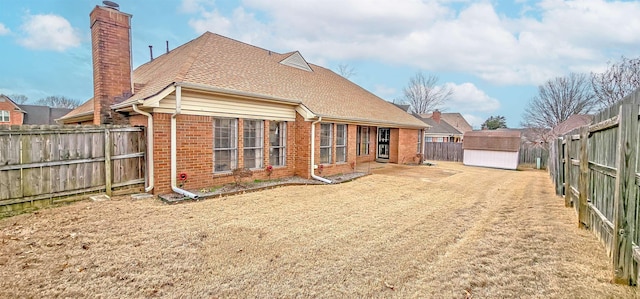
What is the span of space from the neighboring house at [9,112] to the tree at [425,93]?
53076mm

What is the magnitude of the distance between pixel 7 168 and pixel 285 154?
6975mm

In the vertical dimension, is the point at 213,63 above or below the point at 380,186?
above

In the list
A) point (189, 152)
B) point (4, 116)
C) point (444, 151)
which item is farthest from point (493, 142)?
point (4, 116)

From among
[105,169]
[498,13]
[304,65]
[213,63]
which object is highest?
[498,13]

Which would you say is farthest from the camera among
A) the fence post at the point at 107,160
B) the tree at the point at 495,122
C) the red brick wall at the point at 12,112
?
the tree at the point at 495,122

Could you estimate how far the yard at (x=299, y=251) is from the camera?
304cm

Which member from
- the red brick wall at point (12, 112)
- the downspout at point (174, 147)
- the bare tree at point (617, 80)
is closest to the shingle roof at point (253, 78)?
the downspout at point (174, 147)

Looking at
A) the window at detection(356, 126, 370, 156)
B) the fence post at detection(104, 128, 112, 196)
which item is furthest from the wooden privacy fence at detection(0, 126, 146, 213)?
the window at detection(356, 126, 370, 156)

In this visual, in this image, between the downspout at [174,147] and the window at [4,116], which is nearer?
the downspout at [174,147]

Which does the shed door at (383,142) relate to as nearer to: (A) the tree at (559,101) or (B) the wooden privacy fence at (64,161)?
(B) the wooden privacy fence at (64,161)

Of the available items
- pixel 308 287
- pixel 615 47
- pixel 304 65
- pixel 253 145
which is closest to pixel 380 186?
pixel 253 145

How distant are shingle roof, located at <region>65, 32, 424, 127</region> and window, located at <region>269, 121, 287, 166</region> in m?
1.07

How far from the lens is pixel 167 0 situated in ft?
41.8

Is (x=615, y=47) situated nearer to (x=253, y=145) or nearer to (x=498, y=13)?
(x=498, y=13)
